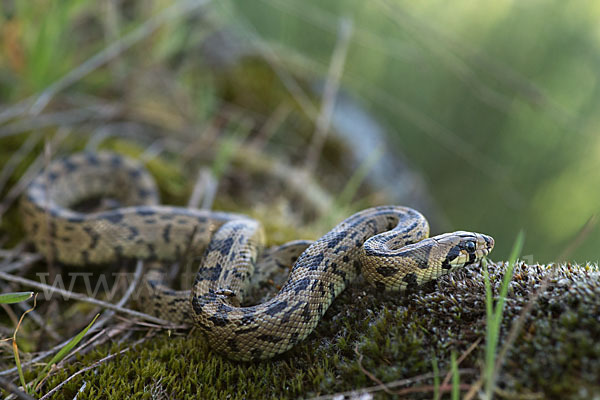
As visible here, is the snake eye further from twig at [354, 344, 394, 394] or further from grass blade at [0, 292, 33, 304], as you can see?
grass blade at [0, 292, 33, 304]

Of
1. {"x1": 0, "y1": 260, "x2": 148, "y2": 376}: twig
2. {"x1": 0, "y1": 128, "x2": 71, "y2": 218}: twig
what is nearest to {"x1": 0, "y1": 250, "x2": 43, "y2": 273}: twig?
{"x1": 0, "y1": 128, "x2": 71, "y2": 218}: twig

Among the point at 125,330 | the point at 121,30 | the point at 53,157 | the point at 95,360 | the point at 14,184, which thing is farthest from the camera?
the point at 121,30

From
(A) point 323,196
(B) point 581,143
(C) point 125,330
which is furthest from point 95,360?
(B) point 581,143

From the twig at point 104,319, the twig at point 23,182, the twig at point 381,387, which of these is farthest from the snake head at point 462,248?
the twig at point 23,182

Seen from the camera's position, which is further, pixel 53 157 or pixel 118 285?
pixel 53 157

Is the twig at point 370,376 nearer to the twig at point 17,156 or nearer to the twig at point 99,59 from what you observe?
the twig at point 17,156

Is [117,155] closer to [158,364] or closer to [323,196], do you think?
[323,196]
